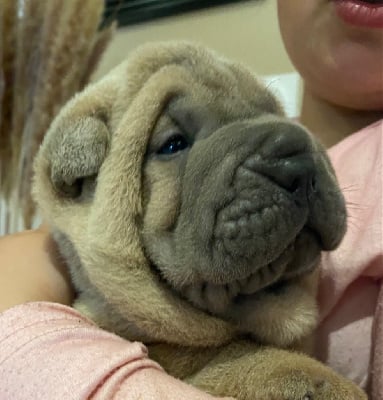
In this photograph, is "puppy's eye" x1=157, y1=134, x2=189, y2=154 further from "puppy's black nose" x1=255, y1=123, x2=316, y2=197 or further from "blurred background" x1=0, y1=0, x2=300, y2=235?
"blurred background" x1=0, y1=0, x2=300, y2=235

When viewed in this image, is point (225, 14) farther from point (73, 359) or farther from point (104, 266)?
point (73, 359)

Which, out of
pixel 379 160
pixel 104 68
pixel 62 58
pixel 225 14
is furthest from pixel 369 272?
pixel 104 68

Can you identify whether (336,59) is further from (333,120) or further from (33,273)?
(33,273)

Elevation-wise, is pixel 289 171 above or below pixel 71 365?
above

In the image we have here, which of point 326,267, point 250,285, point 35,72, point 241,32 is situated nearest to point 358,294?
point 326,267

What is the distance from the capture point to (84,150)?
0.71m

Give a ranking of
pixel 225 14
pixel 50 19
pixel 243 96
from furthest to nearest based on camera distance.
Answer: pixel 225 14 → pixel 50 19 → pixel 243 96

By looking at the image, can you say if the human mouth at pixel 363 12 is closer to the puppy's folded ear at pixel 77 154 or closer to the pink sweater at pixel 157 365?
the pink sweater at pixel 157 365

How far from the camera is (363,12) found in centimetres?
94

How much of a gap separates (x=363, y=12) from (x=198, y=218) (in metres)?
0.45

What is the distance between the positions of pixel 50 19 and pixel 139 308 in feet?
2.56

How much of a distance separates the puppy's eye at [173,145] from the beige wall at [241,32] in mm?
890

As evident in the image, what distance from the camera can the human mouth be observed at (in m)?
0.94

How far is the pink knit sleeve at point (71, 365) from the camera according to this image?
1.96 ft
